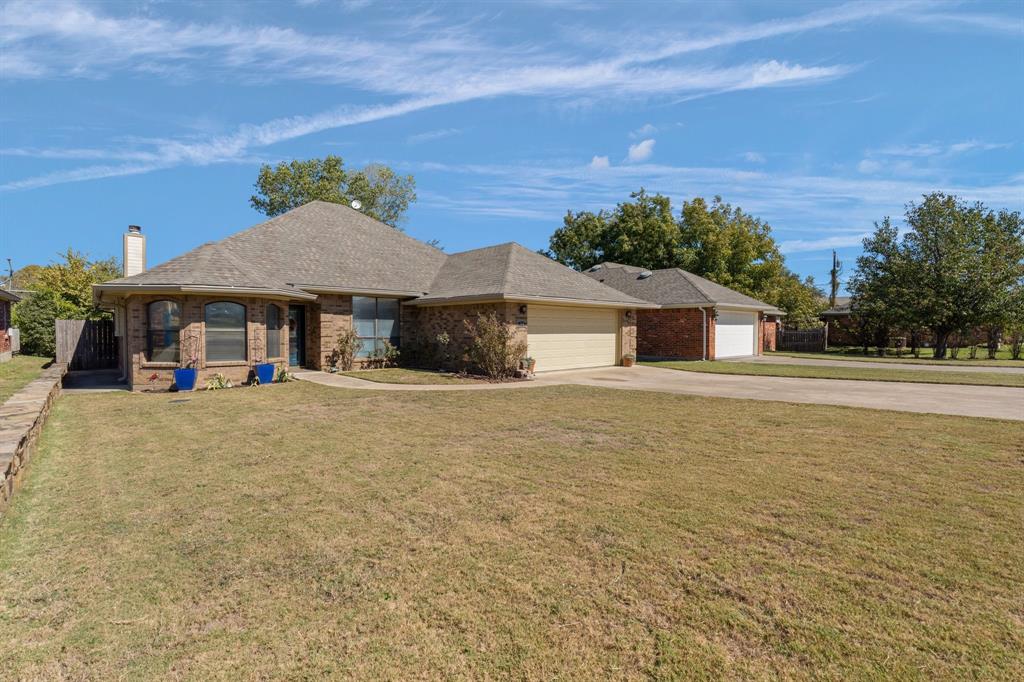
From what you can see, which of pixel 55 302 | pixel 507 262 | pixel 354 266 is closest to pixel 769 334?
pixel 507 262

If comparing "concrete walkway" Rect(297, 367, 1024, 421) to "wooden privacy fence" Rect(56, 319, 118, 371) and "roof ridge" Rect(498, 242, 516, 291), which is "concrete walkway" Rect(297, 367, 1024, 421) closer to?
"roof ridge" Rect(498, 242, 516, 291)

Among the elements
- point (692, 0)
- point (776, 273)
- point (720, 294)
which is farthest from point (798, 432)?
point (776, 273)

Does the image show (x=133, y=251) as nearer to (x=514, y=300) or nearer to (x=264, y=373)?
(x=264, y=373)

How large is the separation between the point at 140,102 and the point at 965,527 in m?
19.7

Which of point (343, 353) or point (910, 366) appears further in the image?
point (910, 366)

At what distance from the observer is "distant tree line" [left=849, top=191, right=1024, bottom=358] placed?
2639 centimetres

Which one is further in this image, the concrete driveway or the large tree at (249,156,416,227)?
the large tree at (249,156,416,227)

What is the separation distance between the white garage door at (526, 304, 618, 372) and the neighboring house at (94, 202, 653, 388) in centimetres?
4

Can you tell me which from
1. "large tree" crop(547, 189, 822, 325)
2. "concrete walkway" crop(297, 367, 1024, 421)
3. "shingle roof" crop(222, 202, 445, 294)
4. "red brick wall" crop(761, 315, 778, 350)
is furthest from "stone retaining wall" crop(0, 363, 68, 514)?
"red brick wall" crop(761, 315, 778, 350)

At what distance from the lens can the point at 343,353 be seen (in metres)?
16.2

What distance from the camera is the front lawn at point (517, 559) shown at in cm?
242

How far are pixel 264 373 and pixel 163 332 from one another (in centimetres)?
266

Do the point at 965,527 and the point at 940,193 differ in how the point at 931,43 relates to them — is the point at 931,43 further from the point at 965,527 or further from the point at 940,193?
the point at 940,193

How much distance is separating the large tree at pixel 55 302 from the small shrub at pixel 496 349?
49.8 ft
